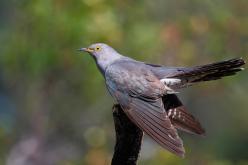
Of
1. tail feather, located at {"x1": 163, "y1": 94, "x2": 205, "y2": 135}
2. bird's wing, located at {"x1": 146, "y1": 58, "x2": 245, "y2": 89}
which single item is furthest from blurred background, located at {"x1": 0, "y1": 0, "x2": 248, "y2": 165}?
tail feather, located at {"x1": 163, "y1": 94, "x2": 205, "y2": 135}

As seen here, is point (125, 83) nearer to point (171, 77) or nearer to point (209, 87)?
point (171, 77)

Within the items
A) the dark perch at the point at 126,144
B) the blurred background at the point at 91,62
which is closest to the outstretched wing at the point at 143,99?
the dark perch at the point at 126,144

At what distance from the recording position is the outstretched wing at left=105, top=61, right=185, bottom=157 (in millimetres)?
5492

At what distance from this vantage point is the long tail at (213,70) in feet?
19.4

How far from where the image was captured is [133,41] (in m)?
10.9

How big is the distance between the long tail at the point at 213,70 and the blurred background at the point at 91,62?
3.28 meters

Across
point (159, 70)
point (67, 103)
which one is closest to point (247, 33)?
point (67, 103)

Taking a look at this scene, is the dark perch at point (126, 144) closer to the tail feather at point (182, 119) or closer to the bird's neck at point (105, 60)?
the tail feather at point (182, 119)

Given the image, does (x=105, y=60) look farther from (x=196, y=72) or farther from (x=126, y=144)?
(x=126, y=144)

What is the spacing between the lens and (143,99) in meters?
5.97

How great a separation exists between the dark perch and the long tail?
76cm

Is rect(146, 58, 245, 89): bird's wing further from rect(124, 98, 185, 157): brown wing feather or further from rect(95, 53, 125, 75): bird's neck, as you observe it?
rect(95, 53, 125, 75): bird's neck

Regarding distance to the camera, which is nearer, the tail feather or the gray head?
the tail feather

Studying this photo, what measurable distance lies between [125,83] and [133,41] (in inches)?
190
